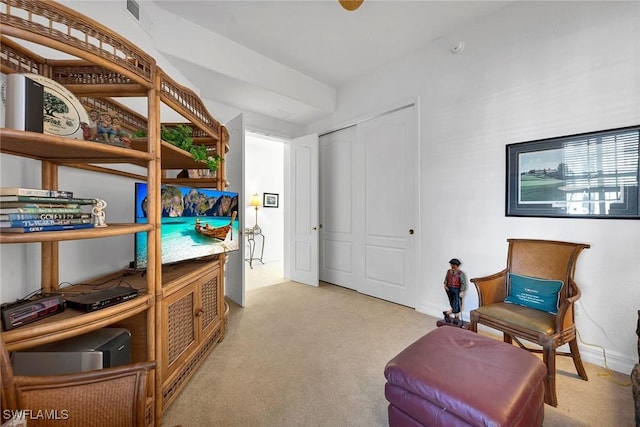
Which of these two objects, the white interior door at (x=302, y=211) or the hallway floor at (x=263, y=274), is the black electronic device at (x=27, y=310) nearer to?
the hallway floor at (x=263, y=274)

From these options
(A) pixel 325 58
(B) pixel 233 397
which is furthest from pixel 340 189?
(B) pixel 233 397

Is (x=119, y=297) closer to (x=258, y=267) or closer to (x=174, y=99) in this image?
(x=174, y=99)

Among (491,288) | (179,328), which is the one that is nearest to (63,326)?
(179,328)

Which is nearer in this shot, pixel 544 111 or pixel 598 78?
pixel 598 78

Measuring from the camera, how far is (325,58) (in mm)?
3379

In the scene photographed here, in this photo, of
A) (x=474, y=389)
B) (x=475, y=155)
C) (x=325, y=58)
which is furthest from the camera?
(x=325, y=58)

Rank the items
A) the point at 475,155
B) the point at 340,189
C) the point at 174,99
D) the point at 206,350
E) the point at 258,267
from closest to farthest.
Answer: the point at 174,99 → the point at 206,350 → the point at 475,155 → the point at 340,189 → the point at 258,267

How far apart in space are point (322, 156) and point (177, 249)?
10.1 feet

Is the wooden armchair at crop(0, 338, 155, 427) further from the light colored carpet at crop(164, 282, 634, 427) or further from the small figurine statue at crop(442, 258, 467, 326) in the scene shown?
the small figurine statue at crop(442, 258, 467, 326)

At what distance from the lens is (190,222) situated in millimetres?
1999

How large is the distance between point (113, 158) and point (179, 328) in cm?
114

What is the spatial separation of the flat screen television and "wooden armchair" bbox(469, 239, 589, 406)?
215 centimetres

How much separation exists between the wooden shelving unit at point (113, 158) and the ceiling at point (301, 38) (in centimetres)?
117

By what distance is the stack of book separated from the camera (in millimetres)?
1005
